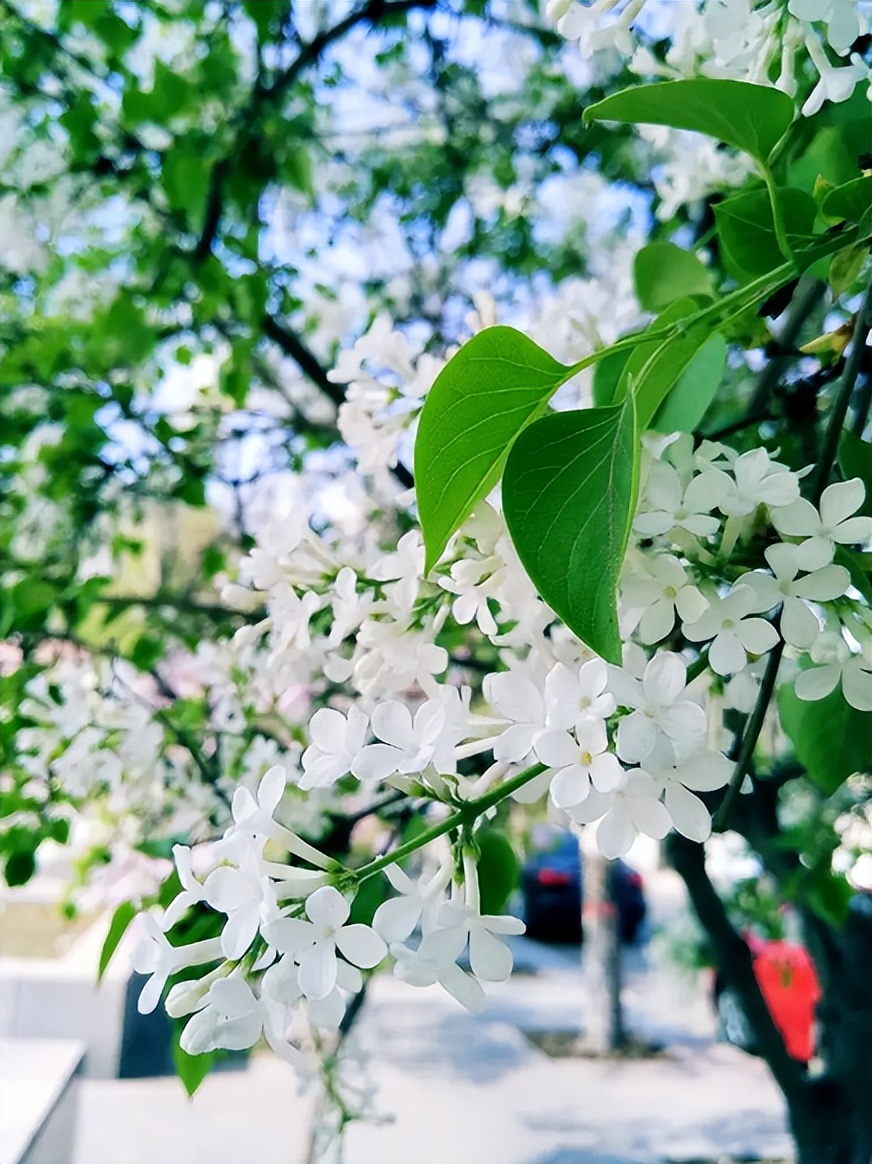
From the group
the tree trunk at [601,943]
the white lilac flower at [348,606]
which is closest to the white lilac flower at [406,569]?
the white lilac flower at [348,606]

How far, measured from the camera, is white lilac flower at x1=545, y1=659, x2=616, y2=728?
0.50ft

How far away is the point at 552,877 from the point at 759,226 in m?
1.72

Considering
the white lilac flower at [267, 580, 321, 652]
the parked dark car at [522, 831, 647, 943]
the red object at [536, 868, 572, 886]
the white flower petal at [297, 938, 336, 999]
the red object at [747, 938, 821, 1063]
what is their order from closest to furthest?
the white flower petal at [297, 938, 336, 999] → the white lilac flower at [267, 580, 321, 652] → the red object at [747, 938, 821, 1063] → the parked dark car at [522, 831, 647, 943] → the red object at [536, 868, 572, 886]

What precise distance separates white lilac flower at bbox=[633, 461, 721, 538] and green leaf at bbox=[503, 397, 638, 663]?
0.01 metres

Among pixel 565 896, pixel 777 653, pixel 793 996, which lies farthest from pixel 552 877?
pixel 777 653

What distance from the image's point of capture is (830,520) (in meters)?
0.18

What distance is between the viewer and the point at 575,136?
79cm

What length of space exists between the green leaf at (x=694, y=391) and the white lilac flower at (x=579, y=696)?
0.10 m

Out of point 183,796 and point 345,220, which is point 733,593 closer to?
point 183,796

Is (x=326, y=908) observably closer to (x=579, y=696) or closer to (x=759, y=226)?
(x=579, y=696)

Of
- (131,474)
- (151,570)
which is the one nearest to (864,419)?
(131,474)

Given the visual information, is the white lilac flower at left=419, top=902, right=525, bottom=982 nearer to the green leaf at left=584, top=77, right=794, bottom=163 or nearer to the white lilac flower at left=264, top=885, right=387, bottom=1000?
the white lilac flower at left=264, top=885, right=387, bottom=1000

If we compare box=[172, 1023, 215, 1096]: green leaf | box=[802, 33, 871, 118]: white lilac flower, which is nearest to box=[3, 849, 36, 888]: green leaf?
box=[172, 1023, 215, 1096]: green leaf

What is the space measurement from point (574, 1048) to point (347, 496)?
0.83 meters
